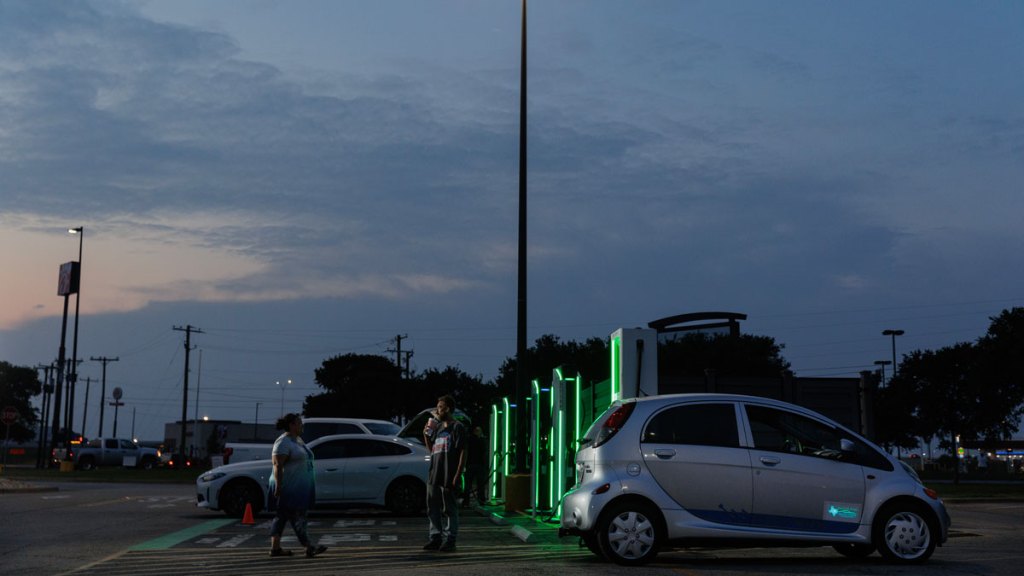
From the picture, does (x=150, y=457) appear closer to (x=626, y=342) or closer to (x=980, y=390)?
(x=980, y=390)

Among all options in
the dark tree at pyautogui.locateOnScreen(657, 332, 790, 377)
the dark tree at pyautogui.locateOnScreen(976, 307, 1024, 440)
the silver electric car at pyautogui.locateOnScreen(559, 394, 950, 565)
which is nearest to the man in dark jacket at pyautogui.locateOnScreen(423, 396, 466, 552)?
the silver electric car at pyautogui.locateOnScreen(559, 394, 950, 565)

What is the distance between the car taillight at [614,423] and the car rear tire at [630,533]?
738 millimetres

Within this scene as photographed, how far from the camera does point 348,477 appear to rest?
21109 millimetres

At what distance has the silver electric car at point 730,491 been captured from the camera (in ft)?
38.1

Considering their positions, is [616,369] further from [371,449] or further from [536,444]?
[371,449]

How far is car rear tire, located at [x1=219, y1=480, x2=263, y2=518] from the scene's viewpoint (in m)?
20.8

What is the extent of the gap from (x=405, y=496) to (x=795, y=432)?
34.8ft

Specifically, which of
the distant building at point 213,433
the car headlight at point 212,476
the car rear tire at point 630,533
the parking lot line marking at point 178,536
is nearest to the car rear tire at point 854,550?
the car rear tire at point 630,533

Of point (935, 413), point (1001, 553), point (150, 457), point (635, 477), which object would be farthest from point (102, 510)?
point (935, 413)

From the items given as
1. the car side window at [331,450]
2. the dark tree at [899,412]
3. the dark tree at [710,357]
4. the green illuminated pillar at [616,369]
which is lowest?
the car side window at [331,450]

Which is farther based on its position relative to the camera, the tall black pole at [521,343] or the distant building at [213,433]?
the distant building at [213,433]

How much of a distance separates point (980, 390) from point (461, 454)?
130 ft

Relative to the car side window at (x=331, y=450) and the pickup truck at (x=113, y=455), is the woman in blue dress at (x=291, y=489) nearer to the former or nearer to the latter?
the car side window at (x=331, y=450)

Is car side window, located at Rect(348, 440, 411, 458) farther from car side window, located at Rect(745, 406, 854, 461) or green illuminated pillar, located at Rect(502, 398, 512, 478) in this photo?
car side window, located at Rect(745, 406, 854, 461)
